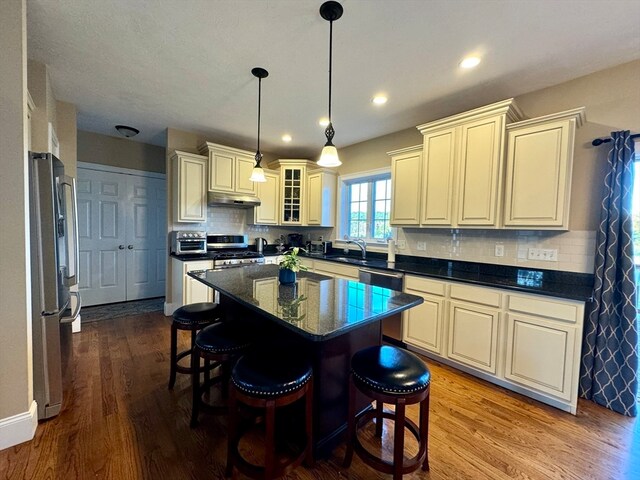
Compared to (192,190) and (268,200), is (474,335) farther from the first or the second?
(192,190)

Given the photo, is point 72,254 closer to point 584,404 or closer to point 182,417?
point 182,417

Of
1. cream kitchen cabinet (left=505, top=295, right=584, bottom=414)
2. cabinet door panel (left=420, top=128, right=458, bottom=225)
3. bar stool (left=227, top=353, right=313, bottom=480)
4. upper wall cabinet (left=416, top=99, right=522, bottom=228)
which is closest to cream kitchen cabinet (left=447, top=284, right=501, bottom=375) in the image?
cream kitchen cabinet (left=505, top=295, right=584, bottom=414)

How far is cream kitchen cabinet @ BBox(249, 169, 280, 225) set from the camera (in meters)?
4.62

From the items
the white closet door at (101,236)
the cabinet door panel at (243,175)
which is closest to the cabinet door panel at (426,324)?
the cabinet door panel at (243,175)

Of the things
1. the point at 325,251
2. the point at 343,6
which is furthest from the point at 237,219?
the point at 343,6

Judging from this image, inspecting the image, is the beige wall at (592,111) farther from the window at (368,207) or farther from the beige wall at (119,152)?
the beige wall at (119,152)

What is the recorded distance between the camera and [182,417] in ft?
6.36

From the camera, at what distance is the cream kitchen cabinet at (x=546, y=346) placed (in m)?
2.03

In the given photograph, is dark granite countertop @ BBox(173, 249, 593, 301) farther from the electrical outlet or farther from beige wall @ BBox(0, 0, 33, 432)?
beige wall @ BBox(0, 0, 33, 432)

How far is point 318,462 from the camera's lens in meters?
1.60

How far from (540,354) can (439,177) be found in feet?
5.84

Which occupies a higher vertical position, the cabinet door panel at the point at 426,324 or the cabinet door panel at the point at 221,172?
the cabinet door panel at the point at 221,172

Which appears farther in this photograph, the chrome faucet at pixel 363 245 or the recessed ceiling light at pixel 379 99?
the chrome faucet at pixel 363 245

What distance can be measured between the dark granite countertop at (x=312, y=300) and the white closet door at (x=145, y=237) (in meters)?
3.10
